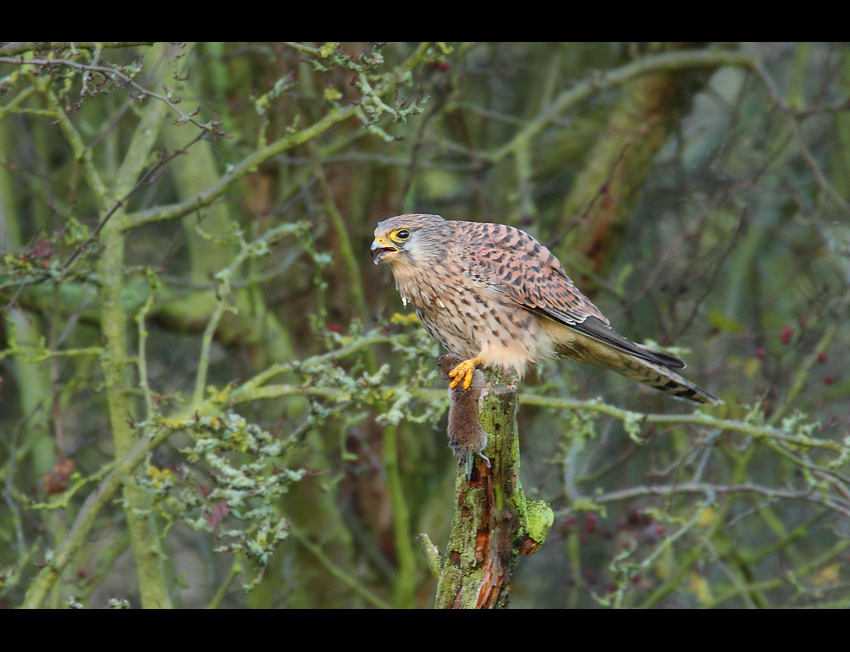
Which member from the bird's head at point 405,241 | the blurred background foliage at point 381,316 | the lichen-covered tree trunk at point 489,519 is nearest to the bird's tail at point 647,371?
the blurred background foliage at point 381,316

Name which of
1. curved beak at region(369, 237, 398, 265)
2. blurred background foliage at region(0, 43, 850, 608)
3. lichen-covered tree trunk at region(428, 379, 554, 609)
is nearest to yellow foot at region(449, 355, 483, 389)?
blurred background foliage at region(0, 43, 850, 608)

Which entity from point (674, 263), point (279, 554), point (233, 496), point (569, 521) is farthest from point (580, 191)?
point (233, 496)

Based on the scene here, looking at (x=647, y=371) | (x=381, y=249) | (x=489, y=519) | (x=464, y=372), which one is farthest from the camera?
(x=647, y=371)

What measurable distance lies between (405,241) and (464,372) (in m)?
0.65

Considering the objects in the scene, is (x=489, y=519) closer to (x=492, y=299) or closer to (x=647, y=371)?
(x=492, y=299)

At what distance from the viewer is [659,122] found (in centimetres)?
608

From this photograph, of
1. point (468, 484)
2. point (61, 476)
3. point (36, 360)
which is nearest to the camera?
point (468, 484)

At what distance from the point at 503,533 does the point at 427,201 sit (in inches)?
166

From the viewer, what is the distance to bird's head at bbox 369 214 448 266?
12.2 ft

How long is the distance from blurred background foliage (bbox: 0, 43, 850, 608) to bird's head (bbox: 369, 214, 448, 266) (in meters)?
0.32

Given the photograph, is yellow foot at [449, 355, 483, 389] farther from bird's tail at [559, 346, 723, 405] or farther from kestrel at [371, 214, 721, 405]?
bird's tail at [559, 346, 723, 405]

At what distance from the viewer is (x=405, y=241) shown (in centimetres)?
374

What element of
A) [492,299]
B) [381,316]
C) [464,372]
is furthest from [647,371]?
[381,316]
